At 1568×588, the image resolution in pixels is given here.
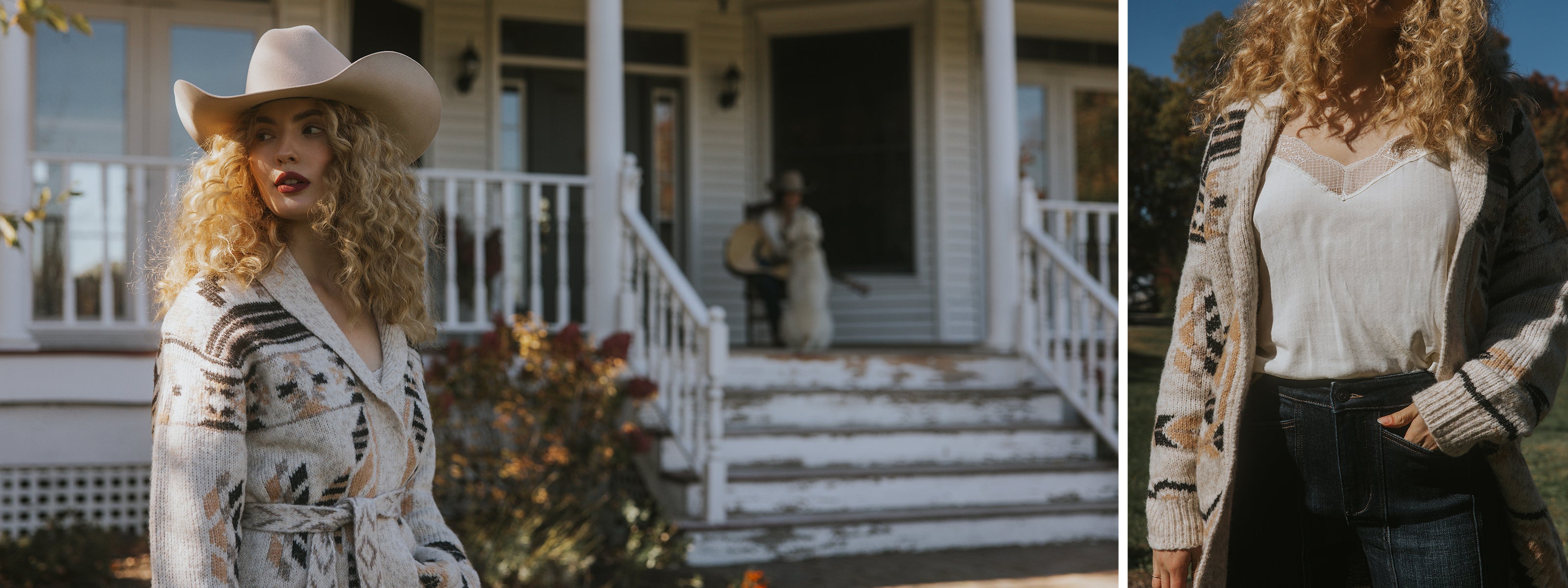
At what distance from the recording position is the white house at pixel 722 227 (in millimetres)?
5594

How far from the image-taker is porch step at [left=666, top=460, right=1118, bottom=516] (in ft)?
18.6

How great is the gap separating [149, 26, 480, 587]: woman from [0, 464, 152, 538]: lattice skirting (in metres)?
4.36

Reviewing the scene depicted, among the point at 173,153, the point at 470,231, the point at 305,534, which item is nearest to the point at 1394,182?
the point at 305,534

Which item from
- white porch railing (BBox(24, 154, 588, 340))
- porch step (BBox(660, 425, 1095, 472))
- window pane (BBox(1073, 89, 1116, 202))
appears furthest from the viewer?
window pane (BBox(1073, 89, 1116, 202))

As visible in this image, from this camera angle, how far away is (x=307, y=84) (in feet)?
5.80

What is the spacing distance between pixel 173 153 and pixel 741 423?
418cm

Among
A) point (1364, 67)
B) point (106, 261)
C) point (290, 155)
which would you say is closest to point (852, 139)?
point (106, 261)

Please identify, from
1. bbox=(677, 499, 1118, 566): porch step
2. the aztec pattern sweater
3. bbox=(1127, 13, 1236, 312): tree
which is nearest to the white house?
bbox=(677, 499, 1118, 566): porch step

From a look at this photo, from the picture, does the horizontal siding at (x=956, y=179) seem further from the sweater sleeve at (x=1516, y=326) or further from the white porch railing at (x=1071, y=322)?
the sweater sleeve at (x=1516, y=326)

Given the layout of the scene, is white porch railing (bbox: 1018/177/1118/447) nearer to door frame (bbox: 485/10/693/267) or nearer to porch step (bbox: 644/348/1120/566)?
porch step (bbox: 644/348/1120/566)

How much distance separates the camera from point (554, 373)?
5.29 metres

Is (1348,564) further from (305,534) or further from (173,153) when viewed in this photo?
(173,153)

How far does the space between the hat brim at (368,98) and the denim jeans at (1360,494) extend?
4.77ft

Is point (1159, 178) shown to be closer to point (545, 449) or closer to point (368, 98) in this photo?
point (368, 98)
